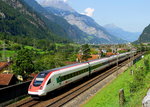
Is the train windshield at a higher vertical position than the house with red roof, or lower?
higher

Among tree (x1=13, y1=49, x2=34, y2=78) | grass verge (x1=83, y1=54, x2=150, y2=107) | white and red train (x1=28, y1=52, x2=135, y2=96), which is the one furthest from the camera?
tree (x1=13, y1=49, x2=34, y2=78)

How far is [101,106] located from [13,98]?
398 inches

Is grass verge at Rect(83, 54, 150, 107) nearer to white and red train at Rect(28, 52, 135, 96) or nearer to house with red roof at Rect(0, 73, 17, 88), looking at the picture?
white and red train at Rect(28, 52, 135, 96)

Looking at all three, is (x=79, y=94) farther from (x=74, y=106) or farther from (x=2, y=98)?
(x=2, y=98)

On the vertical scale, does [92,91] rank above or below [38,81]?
below

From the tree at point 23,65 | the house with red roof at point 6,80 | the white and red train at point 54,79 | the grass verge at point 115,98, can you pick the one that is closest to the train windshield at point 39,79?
the white and red train at point 54,79

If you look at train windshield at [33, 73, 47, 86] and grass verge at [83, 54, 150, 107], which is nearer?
grass verge at [83, 54, 150, 107]

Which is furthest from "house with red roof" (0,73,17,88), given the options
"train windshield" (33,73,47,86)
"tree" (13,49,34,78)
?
"tree" (13,49,34,78)

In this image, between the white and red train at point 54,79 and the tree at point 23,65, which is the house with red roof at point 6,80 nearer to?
the white and red train at point 54,79

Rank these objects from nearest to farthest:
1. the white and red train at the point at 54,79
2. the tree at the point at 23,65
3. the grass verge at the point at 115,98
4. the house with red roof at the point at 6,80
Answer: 1. the grass verge at the point at 115,98
2. the white and red train at the point at 54,79
3. the house with red roof at the point at 6,80
4. the tree at the point at 23,65

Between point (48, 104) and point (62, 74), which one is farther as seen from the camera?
point (62, 74)

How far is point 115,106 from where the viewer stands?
715 inches

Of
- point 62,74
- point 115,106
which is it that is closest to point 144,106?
point 115,106

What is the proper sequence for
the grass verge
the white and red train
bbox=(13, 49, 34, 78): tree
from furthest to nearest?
bbox=(13, 49, 34, 78): tree < the white and red train < the grass verge
